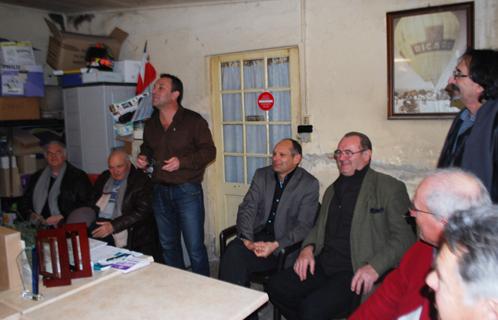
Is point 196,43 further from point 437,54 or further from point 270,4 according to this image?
point 437,54

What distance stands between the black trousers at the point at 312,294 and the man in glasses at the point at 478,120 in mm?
881

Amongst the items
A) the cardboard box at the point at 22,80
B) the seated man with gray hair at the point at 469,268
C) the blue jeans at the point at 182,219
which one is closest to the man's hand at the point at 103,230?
the blue jeans at the point at 182,219

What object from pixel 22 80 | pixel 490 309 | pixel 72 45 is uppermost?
pixel 72 45

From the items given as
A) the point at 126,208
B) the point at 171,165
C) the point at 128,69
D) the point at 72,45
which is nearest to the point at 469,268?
the point at 171,165

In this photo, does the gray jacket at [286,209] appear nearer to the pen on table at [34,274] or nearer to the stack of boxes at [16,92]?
the pen on table at [34,274]

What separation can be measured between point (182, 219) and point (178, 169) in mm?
404

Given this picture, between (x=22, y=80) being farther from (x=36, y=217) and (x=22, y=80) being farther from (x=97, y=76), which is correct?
(x=36, y=217)

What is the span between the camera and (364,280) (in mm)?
2268

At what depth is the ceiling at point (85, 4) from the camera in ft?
13.7

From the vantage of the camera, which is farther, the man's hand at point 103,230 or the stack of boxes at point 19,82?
the stack of boxes at point 19,82

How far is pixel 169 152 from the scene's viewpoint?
3.37m

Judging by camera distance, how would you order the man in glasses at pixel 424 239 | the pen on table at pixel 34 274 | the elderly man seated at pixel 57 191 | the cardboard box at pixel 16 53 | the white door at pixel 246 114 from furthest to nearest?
the cardboard box at pixel 16 53 < the white door at pixel 246 114 < the elderly man seated at pixel 57 191 < the pen on table at pixel 34 274 < the man in glasses at pixel 424 239

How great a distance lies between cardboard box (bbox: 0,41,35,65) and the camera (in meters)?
3.98

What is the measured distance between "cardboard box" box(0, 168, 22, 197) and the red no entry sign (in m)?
2.51
